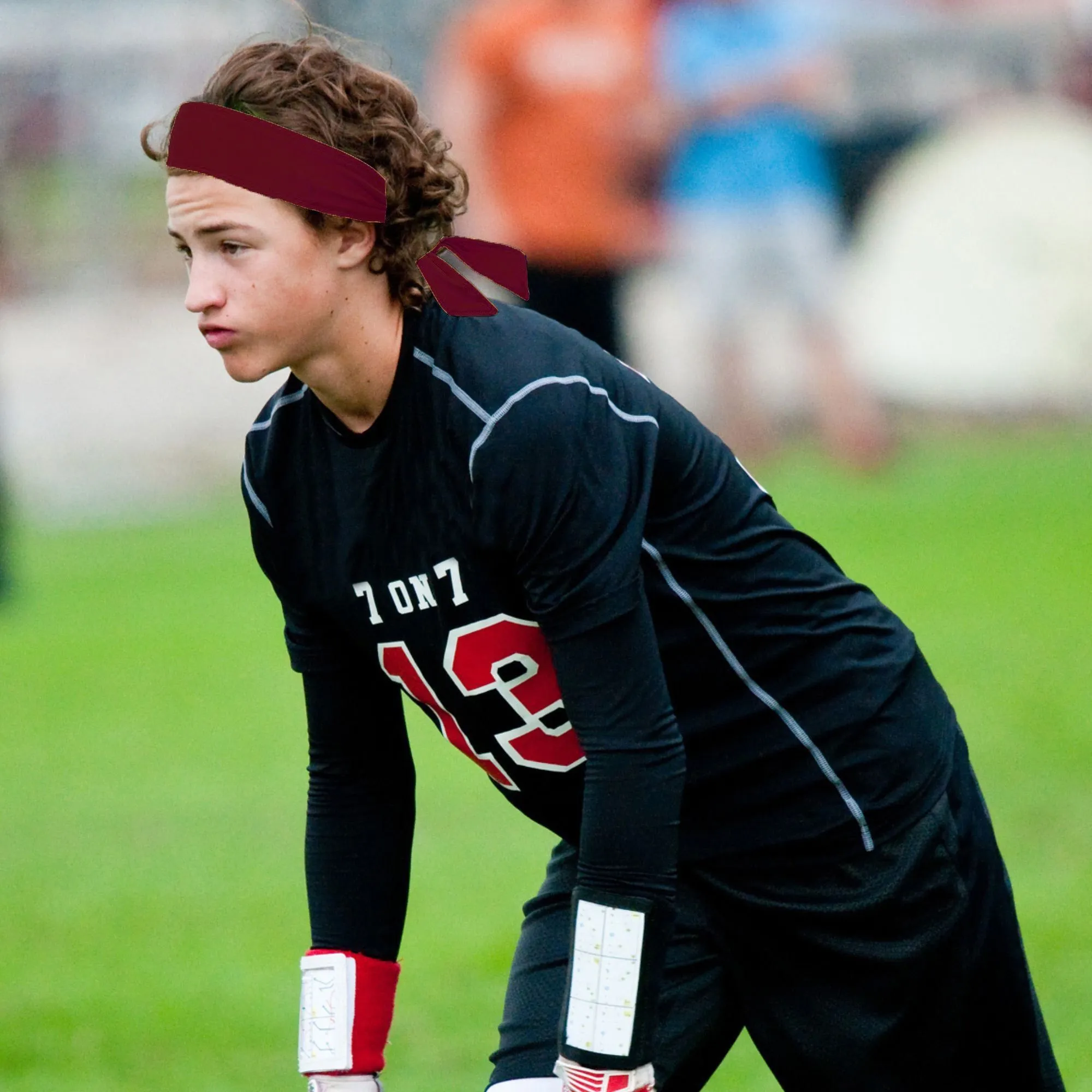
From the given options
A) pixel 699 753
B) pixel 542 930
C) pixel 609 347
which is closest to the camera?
pixel 699 753

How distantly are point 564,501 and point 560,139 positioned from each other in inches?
332

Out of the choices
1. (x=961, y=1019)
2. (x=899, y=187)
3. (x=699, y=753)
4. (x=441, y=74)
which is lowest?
(x=961, y=1019)

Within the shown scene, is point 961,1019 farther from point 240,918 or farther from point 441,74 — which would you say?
point 441,74

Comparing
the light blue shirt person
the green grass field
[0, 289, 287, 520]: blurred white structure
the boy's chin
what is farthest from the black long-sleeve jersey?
the light blue shirt person

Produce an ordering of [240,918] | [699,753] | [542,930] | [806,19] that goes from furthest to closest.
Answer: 1. [806,19]
2. [240,918]
3. [542,930]
4. [699,753]

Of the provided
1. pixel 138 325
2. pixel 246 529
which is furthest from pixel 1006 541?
pixel 138 325

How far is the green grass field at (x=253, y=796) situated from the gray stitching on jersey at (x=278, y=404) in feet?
6.83

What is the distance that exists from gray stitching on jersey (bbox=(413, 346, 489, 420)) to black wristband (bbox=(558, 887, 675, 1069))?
55 centimetres

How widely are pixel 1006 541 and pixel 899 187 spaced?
278 cm

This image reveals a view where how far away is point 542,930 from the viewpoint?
2629 mm

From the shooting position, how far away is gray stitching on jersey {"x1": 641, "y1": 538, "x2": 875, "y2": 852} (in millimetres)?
2322

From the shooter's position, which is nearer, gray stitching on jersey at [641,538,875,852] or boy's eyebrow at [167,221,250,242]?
boy's eyebrow at [167,221,250,242]

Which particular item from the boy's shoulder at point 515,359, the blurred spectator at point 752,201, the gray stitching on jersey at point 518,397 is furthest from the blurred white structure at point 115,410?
the gray stitching on jersey at point 518,397

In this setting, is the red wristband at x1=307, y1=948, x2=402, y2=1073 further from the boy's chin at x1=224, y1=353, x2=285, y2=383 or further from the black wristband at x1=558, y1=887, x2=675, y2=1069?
the boy's chin at x1=224, y1=353, x2=285, y2=383
